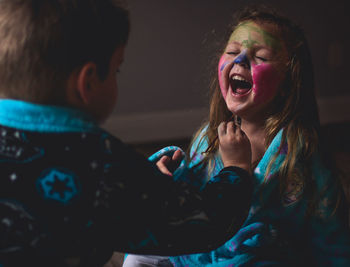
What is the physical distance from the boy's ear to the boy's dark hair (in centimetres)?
1

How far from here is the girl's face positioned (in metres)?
1.00

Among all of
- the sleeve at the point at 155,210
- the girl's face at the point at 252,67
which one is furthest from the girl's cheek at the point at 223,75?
the sleeve at the point at 155,210

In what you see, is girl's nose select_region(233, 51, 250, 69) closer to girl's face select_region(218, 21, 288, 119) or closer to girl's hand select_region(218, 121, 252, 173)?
girl's face select_region(218, 21, 288, 119)

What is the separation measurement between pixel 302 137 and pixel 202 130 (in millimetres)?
304

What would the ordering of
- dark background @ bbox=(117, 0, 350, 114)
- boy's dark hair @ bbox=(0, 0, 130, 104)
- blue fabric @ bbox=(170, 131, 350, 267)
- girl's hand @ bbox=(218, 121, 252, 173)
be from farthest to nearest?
dark background @ bbox=(117, 0, 350, 114)
blue fabric @ bbox=(170, 131, 350, 267)
girl's hand @ bbox=(218, 121, 252, 173)
boy's dark hair @ bbox=(0, 0, 130, 104)

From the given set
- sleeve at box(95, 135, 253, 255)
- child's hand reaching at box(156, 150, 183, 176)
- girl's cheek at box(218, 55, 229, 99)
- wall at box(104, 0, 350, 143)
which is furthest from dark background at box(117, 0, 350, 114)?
sleeve at box(95, 135, 253, 255)

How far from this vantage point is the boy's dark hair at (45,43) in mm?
655

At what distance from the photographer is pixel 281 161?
3.21ft

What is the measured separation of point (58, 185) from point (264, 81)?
1.75 ft

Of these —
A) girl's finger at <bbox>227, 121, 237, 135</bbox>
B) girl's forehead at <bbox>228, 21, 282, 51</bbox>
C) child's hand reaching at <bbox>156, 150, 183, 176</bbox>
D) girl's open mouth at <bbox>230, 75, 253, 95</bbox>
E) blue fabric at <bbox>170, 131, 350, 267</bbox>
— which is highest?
girl's forehead at <bbox>228, 21, 282, 51</bbox>

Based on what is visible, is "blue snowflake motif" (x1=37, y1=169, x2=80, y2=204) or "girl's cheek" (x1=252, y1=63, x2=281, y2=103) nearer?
"blue snowflake motif" (x1=37, y1=169, x2=80, y2=204)

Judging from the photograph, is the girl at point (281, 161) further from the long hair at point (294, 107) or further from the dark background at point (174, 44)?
the dark background at point (174, 44)

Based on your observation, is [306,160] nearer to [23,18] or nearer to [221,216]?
[221,216]

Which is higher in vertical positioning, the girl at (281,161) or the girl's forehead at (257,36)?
the girl's forehead at (257,36)
